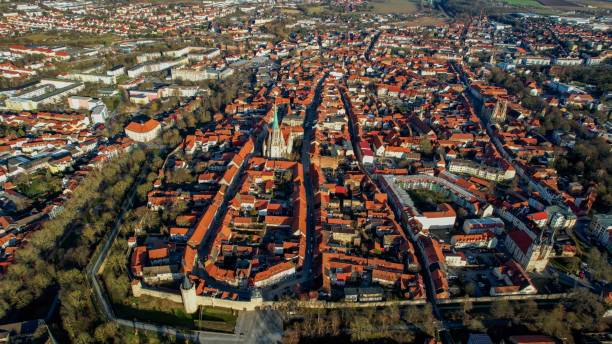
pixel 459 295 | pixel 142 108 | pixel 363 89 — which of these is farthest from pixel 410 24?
pixel 459 295

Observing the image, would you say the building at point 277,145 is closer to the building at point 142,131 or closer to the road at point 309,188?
the road at point 309,188

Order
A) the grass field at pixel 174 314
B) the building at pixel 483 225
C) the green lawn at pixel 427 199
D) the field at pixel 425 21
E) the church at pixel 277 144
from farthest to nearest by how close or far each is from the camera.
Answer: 1. the field at pixel 425 21
2. the church at pixel 277 144
3. the green lawn at pixel 427 199
4. the building at pixel 483 225
5. the grass field at pixel 174 314

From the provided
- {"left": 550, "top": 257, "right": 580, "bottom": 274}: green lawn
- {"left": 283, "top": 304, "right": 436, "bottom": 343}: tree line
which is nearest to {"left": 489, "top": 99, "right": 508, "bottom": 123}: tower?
{"left": 550, "top": 257, "right": 580, "bottom": 274}: green lawn

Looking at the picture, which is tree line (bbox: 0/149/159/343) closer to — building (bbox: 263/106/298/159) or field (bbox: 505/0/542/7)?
building (bbox: 263/106/298/159)

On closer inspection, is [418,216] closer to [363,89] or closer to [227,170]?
[227,170]

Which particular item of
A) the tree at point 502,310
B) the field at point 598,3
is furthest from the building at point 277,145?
the field at point 598,3

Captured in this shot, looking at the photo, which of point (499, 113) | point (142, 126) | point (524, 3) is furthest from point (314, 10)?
point (142, 126)
